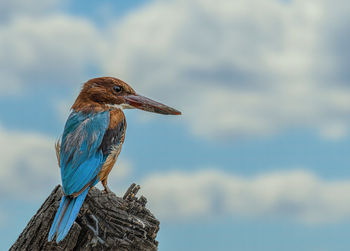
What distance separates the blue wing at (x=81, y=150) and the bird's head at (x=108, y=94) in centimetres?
27

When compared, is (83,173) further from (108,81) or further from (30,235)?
(108,81)

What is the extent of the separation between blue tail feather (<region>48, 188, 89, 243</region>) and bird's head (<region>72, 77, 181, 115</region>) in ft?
5.32

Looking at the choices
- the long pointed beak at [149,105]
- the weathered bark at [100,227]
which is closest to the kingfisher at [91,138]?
the long pointed beak at [149,105]

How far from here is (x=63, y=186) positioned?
4.21 metres

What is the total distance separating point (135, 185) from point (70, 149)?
0.81m

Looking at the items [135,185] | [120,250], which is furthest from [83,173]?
[120,250]

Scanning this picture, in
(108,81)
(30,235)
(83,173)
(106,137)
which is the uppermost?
(108,81)

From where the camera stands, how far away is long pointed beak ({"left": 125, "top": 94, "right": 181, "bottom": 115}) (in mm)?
5723

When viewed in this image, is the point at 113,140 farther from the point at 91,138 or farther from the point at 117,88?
the point at 117,88

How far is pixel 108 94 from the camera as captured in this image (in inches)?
216

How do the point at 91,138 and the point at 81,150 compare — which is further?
the point at 91,138

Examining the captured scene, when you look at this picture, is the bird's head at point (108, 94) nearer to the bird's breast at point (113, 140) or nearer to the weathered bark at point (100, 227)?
the bird's breast at point (113, 140)

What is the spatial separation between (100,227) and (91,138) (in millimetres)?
1220

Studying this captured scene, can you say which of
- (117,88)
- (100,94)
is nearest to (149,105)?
(117,88)
